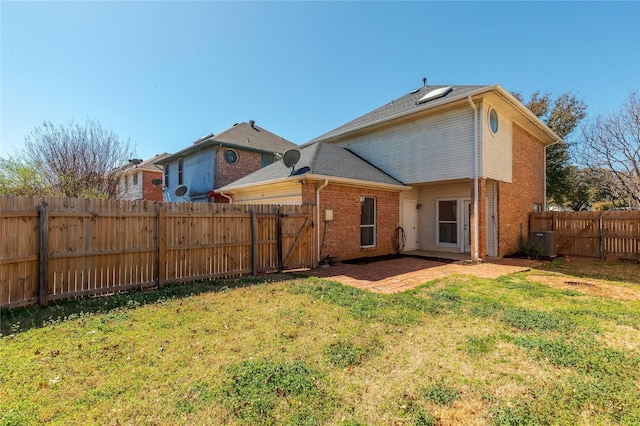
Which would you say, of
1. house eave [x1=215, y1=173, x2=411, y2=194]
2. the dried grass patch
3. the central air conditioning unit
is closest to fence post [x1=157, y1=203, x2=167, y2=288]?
house eave [x1=215, y1=173, x2=411, y2=194]

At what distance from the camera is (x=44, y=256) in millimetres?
Result: 4934

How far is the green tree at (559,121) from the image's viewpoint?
1934 centimetres

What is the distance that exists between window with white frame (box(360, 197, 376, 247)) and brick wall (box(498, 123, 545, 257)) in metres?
4.72

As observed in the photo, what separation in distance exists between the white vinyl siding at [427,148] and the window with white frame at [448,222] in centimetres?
225

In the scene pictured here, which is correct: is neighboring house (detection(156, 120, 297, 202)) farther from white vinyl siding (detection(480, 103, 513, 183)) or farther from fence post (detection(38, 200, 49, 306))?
white vinyl siding (detection(480, 103, 513, 183))

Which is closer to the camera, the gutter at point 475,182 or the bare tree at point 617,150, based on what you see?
the gutter at point 475,182

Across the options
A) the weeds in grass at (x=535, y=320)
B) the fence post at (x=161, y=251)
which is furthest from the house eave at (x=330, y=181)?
the weeds in grass at (x=535, y=320)

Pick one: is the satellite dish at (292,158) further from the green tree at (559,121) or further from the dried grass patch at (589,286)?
the green tree at (559,121)

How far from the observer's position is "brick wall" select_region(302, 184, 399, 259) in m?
9.48

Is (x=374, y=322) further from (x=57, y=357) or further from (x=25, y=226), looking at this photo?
(x=25, y=226)

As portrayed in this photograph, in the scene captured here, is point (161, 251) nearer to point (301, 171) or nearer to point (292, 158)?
point (301, 171)

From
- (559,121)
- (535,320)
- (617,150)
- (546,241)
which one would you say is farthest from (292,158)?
(617,150)

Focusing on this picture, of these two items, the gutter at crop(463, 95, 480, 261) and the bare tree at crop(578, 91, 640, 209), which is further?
the bare tree at crop(578, 91, 640, 209)

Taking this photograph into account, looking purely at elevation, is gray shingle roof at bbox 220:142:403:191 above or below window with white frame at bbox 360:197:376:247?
above
